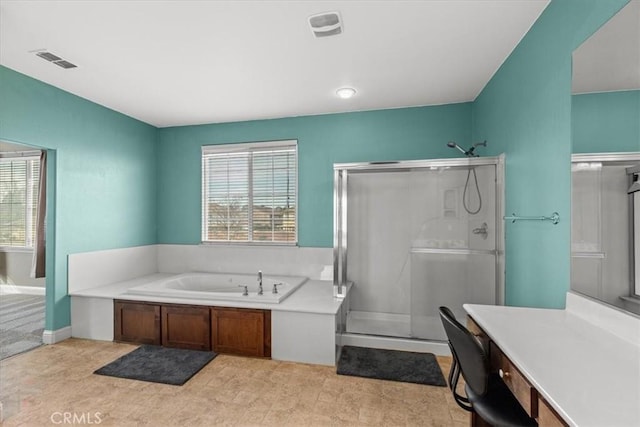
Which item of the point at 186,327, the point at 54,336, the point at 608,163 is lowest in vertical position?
the point at 54,336

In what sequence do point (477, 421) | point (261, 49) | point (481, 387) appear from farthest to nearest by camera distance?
point (261, 49) → point (477, 421) → point (481, 387)

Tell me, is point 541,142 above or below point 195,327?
above

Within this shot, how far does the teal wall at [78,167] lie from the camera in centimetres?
281

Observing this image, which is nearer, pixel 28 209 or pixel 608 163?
pixel 608 163

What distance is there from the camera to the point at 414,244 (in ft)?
10.7

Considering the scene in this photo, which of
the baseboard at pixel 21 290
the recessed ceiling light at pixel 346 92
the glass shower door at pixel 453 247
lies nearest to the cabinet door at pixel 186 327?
the glass shower door at pixel 453 247

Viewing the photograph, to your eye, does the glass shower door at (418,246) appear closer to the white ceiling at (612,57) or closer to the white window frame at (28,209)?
the white ceiling at (612,57)

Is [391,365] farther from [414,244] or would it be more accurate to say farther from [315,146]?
[315,146]

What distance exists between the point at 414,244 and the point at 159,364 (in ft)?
8.59

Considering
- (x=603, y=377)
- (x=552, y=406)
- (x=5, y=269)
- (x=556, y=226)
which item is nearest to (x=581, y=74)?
(x=556, y=226)

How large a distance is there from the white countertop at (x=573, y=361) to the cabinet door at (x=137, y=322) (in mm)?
2892

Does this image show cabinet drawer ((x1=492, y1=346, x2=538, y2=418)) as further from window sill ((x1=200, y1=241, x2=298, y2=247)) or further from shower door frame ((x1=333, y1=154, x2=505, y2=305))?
window sill ((x1=200, y1=241, x2=298, y2=247))

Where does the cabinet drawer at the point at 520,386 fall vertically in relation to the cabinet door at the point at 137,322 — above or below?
above

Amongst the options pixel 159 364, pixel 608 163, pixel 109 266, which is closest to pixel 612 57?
pixel 608 163
